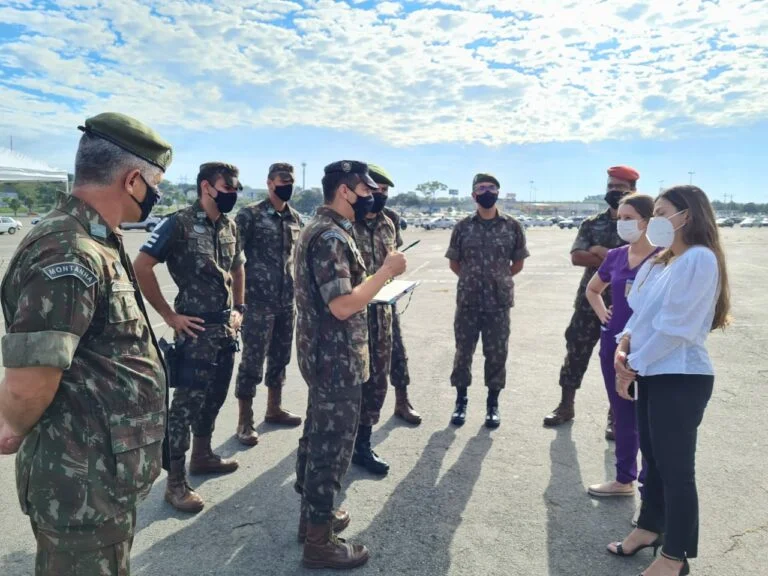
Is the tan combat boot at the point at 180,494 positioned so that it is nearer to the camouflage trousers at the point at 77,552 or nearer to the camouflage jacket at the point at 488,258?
the camouflage trousers at the point at 77,552

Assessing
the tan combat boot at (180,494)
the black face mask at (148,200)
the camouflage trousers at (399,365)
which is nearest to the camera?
the black face mask at (148,200)

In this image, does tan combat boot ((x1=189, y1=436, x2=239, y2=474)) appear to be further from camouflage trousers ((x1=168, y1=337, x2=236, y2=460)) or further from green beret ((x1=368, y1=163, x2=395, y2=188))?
green beret ((x1=368, y1=163, x2=395, y2=188))

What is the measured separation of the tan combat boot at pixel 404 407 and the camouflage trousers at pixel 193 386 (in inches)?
62.8

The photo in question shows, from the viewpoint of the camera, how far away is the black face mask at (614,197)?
4113 millimetres

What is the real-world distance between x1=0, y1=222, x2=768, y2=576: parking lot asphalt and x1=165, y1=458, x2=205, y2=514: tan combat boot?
0.16 feet

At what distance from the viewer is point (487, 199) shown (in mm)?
4477

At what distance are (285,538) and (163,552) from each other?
0.60 meters

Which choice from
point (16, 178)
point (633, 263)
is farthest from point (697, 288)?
point (16, 178)

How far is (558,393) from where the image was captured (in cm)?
500

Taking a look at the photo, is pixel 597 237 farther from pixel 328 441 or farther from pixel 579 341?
pixel 328 441

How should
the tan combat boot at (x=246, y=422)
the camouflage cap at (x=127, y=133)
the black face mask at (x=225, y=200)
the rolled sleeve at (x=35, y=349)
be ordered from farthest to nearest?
1. the tan combat boot at (x=246, y=422)
2. the black face mask at (x=225, y=200)
3. the camouflage cap at (x=127, y=133)
4. the rolled sleeve at (x=35, y=349)

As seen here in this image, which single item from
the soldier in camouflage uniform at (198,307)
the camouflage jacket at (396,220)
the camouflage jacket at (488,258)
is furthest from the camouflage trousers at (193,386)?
the camouflage jacket at (488,258)

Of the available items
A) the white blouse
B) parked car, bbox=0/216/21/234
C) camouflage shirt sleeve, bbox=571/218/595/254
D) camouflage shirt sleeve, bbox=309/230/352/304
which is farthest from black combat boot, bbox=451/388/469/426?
parked car, bbox=0/216/21/234

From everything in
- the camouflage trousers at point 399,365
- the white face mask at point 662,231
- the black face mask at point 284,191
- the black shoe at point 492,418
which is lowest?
the black shoe at point 492,418
